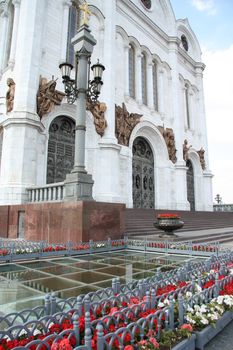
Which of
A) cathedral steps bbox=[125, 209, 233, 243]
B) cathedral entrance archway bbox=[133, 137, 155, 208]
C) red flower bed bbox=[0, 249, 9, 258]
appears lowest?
red flower bed bbox=[0, 249, 9, 258]

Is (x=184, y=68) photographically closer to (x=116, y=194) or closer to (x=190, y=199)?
(x=190, y=199)

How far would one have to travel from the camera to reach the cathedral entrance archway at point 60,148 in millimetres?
13584

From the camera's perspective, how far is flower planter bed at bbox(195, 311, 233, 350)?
249cm

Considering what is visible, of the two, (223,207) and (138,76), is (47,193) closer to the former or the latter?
(138,76)

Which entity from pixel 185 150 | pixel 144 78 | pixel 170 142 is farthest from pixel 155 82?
pixel 185 150

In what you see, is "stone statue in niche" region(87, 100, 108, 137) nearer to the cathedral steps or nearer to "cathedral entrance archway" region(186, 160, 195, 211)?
the cathedral steps

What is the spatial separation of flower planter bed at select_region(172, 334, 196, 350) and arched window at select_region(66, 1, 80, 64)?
1548cm

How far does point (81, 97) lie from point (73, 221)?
4.03 m

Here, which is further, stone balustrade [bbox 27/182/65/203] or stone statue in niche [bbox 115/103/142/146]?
stone statue in niche [bbox 115/103/142/146]

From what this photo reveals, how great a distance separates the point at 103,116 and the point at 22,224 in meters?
8.10

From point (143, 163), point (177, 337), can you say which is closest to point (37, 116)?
point (143, 163)

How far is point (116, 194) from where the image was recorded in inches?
608

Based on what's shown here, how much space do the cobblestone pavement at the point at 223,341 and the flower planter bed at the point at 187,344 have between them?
0.27 metres

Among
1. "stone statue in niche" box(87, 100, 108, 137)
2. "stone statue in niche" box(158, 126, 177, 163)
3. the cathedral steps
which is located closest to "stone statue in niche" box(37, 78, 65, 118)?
"stone statue in niche" box(87, 100, 108, 137)
